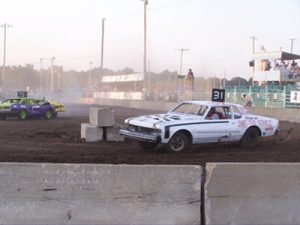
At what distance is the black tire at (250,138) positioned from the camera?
14.0m

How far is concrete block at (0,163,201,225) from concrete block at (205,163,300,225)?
0.19 m

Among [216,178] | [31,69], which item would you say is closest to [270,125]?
[216,178]

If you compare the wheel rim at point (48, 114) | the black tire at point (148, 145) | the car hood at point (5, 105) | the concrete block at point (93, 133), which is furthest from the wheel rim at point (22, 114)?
the black tire at point (148, 145)

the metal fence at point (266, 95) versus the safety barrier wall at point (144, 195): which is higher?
the metal fence at point (266, 95)

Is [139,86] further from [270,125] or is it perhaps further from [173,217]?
[173,217]

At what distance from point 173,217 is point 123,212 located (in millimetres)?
540

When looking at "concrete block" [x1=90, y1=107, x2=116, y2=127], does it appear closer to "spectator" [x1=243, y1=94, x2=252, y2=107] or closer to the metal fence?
the metal fence

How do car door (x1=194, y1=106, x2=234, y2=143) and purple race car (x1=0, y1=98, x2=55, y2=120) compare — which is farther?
purple race car (x1=0, y1=98, x2=55, y2=120)

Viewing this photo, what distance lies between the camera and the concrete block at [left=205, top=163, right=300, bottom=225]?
→ 521cm

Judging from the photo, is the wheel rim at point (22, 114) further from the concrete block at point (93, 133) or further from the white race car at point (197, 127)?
the white race car at point (197, 127)

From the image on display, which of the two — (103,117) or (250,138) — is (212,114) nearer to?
(250,138)

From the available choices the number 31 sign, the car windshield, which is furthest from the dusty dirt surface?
the number 31 sign


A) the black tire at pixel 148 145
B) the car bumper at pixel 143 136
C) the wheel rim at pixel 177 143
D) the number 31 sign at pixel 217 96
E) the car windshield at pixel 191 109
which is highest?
the number 31 sign at pixel 217 96

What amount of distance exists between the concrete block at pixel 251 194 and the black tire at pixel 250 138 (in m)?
8.72
